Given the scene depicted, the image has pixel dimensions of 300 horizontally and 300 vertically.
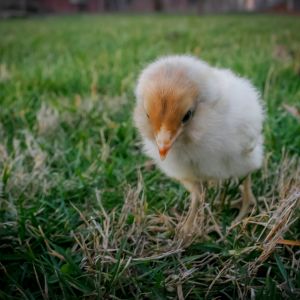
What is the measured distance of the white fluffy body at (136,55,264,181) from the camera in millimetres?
1506

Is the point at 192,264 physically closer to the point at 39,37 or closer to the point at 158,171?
the point at 158,171

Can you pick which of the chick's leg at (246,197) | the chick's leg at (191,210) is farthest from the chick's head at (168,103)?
the chick's leg at (246,197)

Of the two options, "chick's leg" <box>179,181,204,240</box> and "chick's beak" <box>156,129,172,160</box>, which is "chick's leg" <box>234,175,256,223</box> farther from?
"chick's beak" <box>156,129,172,160</box>

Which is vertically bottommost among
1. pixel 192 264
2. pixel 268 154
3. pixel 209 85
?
pixel 192 264

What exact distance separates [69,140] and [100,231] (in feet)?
3.15

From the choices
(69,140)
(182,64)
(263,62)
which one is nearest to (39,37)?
(263,62)

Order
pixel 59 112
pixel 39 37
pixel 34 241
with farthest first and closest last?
pixel 39 37, pixel 59 112, pixel 34 241

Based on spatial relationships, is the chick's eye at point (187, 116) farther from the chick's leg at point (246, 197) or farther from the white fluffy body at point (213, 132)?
the chick's leg at point (246, 197)

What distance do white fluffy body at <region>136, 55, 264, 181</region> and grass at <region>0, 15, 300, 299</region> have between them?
156 mm

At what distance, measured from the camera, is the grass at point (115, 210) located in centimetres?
136

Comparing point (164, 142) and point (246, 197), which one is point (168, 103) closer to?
point (164, 142)

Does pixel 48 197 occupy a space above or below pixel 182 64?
below

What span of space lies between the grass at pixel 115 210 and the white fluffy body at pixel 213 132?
16 centimetres

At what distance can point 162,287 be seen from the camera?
1.34 metres
